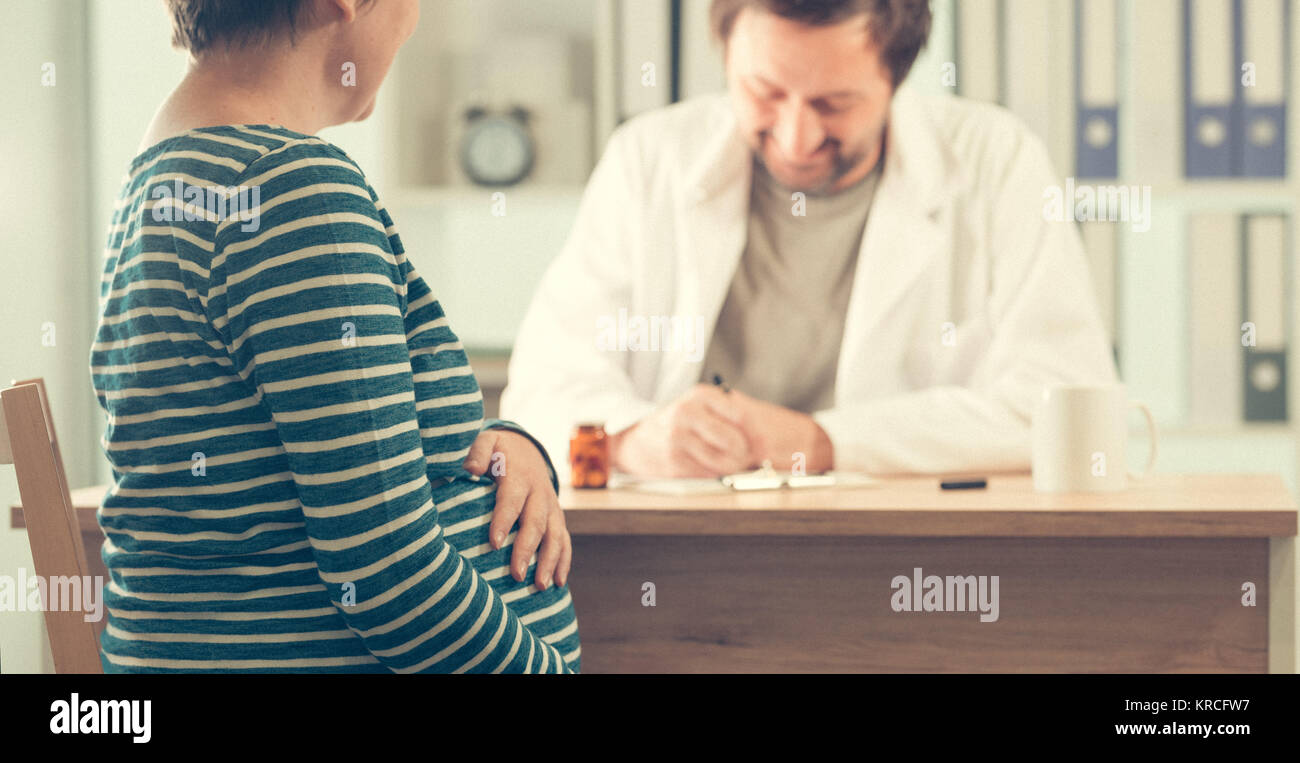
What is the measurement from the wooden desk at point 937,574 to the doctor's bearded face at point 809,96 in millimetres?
971

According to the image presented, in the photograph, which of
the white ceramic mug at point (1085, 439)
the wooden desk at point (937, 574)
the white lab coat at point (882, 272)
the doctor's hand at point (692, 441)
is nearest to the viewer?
the wooden desk at point (937, 574)

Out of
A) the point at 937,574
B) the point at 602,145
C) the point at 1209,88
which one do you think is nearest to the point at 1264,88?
the point at 1209,88

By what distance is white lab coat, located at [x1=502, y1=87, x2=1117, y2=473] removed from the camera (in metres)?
1.79

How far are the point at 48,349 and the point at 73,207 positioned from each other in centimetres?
33

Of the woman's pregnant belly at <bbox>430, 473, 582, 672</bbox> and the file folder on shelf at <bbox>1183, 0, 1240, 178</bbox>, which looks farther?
the file folder on shelf at <bbox>1183, 0, 1240, 178</bbox>

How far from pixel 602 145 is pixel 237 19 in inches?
58.2

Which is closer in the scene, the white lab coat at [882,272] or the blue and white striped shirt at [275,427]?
the blue and white striped shirt at [275,427]

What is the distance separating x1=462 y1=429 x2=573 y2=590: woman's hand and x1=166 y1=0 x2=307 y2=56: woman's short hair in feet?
0.99

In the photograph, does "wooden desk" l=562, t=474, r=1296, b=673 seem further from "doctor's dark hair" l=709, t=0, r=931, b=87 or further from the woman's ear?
"doctor's dark hair" l=709, t=0, r=931, b=87

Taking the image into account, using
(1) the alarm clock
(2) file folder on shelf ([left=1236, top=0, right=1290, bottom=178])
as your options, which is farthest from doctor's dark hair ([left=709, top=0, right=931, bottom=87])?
(2) file folder on shelf ([left=1236, top=0, right=1290, bottom=178])

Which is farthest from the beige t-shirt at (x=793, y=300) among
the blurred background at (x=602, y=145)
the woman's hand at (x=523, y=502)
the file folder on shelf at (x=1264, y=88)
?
the woman's hand at (x=523, y=502)

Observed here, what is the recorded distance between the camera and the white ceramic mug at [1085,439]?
1.15 m

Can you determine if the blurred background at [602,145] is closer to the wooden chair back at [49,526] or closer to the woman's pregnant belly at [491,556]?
the wooden chair back at [49,526]
